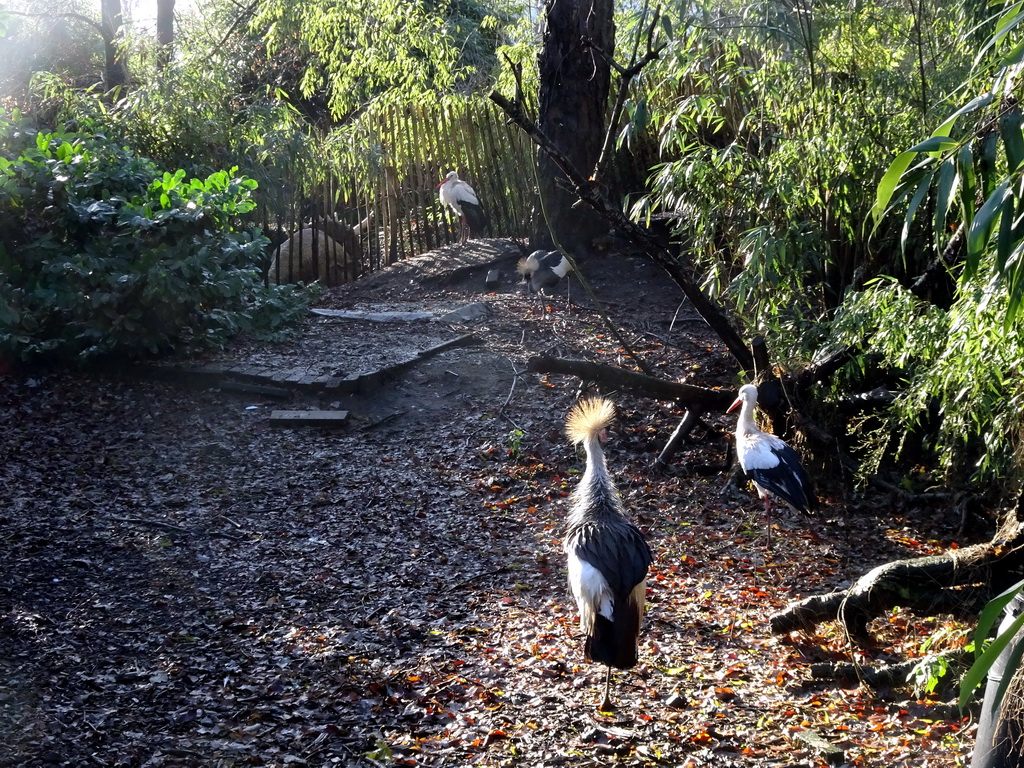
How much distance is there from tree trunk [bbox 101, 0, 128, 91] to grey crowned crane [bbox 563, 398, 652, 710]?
9.37 meters

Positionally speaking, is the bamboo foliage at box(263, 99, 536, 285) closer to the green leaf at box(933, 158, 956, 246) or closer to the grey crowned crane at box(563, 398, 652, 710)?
the grey crowned crane at box(563, 398, 652, 710)

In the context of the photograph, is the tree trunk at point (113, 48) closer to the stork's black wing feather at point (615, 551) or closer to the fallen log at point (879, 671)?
the stork's black wing feather at point (615, 551)

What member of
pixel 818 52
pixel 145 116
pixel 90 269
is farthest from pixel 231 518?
pixel 145 116

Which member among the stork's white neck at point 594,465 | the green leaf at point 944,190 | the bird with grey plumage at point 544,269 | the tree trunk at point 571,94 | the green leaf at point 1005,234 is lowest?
the stork's white neck at point 594,465

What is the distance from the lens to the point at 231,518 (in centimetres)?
541

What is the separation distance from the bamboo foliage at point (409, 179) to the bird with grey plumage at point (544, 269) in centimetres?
210

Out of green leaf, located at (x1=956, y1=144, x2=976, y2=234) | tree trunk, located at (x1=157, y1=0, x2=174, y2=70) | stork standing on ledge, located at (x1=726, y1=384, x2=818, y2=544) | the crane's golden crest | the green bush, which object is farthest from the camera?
tree trunk, located at (x1=157, y1=0, x2=174, y2=70)

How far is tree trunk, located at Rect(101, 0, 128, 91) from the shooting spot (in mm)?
11148

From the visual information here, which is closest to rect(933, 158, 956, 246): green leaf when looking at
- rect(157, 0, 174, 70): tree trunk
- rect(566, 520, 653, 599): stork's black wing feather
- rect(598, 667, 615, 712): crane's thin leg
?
rect(566, 520, 653, 599): stork's black wing feather

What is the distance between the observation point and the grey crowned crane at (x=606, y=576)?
3.63 meters

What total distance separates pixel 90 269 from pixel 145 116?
332cm

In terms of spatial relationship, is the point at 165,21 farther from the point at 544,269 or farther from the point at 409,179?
the point at 544,269

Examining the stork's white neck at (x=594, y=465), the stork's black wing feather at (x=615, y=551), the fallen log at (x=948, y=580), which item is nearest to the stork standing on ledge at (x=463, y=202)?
the stork's white neck at (x=594, y=465)

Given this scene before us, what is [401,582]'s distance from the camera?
4844mm
